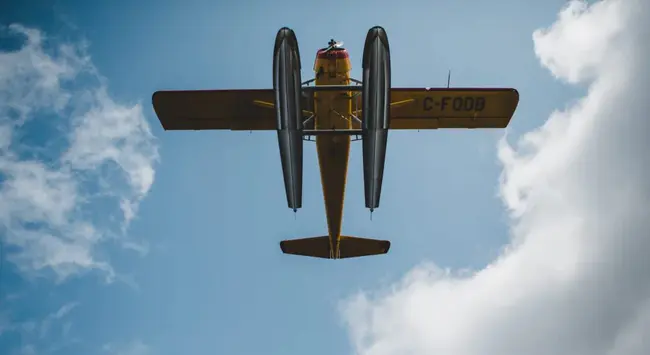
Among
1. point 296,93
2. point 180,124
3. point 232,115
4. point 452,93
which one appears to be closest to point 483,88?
point 452,93

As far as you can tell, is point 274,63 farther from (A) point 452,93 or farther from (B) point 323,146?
(A) point 452,93

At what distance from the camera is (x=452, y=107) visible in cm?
1750

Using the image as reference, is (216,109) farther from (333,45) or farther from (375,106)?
(375,106)

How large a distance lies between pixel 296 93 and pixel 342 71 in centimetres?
261

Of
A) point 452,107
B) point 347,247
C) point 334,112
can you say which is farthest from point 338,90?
point 347,247

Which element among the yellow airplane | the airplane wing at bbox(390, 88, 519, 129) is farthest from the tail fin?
the airplane wing at bbox(390, 88, 519, 129)

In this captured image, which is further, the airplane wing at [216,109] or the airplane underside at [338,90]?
the airplane wing at [216,109]

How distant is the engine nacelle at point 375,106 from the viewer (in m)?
12.2

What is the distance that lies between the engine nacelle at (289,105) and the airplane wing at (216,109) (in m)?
3.92

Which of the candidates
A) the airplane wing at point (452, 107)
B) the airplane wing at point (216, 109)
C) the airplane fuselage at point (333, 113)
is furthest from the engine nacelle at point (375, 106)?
the airplane wing at point (216, 109)

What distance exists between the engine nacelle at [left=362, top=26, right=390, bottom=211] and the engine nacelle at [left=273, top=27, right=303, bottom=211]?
171 cm

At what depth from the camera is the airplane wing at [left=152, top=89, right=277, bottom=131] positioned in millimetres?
17188

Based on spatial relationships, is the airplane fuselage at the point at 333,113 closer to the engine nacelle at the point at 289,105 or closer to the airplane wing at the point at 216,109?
the engine nacelle at the point at 289,105

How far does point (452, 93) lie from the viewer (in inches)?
676
